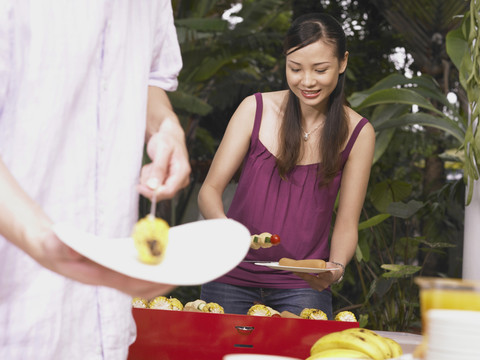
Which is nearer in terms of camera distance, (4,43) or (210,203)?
(4,43)

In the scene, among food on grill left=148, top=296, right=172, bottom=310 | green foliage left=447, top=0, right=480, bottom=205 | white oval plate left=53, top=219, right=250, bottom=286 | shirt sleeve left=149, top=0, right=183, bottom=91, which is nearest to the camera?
white oval plate left=53, top=219, right=250, bottom=286

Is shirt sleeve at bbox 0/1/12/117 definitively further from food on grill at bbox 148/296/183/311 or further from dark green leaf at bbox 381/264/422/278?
dark green leaf at bbox 381/264/422/278

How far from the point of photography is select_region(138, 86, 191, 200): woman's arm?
94 cm

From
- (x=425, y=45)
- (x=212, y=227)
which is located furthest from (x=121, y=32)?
(x=425, y=45)

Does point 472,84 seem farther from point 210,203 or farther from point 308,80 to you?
point 210,203

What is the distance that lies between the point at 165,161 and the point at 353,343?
0.50m

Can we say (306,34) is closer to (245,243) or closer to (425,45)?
(245,243)

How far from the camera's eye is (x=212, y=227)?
0.91m

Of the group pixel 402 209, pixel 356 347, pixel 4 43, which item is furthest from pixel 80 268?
pixel 402 209

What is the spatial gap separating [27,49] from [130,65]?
0.20 metres

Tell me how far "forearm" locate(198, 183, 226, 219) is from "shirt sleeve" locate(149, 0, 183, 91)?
0.97 metres

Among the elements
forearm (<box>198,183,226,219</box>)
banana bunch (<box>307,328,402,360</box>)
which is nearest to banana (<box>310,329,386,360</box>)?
banana bunch (<box>307,328,402,360</box>)

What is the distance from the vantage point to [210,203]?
7.45 ft

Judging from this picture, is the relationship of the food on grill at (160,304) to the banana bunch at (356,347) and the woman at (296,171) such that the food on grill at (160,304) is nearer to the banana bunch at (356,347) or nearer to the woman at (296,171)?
the woman at (296,171)
